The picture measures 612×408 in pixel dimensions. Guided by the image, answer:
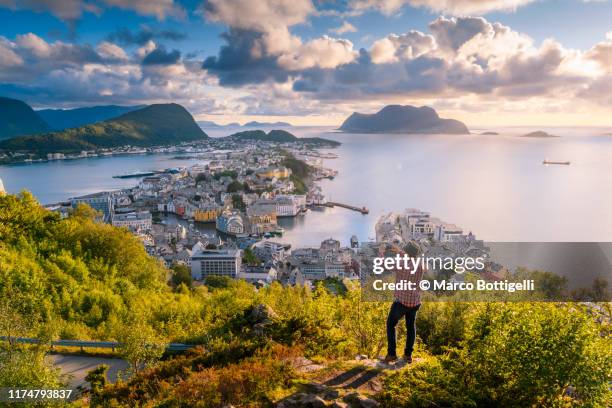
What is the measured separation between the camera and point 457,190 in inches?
1218

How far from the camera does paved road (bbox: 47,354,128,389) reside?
3.31 meters

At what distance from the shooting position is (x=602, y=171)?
119ft

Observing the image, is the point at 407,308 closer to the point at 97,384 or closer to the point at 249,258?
the point at 97,384

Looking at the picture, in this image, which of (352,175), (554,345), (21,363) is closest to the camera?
(554,345)

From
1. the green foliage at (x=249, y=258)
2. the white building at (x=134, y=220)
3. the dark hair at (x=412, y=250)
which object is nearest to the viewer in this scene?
the dark hair at (x=412, y=250)

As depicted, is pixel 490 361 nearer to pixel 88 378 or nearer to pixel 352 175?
pixel 88 378

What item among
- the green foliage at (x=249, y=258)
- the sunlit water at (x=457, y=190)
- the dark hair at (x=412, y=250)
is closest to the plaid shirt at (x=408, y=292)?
the dark hair at (x=412, y=250)

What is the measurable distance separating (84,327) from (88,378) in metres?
2.02

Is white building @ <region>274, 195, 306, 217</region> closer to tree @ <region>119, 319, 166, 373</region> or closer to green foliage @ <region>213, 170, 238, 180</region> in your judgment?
green foliage @ <region>213, 170, 238, 180</region>

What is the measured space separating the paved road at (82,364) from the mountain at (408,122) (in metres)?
108

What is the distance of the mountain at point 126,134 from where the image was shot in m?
55.9

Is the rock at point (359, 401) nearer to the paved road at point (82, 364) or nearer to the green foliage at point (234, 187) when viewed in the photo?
the paved road at point (82, 364)

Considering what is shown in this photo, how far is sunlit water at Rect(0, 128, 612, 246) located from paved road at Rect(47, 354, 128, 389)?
1738 cm

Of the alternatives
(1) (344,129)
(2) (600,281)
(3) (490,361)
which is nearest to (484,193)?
(2) (600,281)
